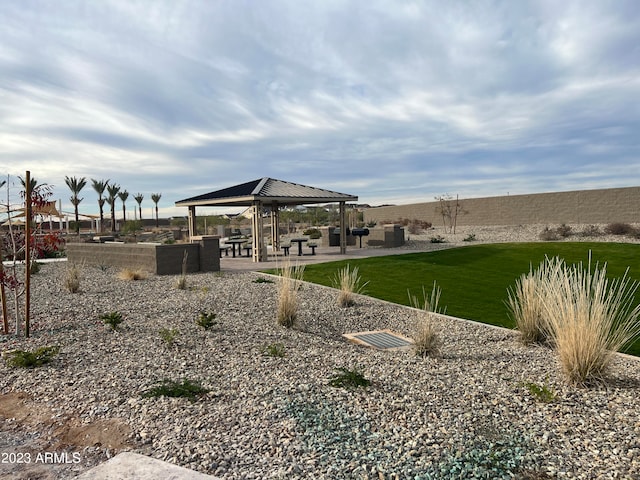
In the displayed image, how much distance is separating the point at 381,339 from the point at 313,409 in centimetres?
245

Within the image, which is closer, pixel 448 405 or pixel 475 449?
pixel 475 449

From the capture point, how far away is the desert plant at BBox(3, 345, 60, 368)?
4.12m

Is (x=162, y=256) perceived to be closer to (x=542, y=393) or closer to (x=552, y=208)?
(x=542, y=393)

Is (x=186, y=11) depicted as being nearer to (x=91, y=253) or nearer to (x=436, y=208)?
(x=91, y=253)

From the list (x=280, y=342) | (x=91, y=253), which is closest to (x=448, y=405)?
(x=280, y=342)

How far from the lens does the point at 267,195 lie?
13031 mm

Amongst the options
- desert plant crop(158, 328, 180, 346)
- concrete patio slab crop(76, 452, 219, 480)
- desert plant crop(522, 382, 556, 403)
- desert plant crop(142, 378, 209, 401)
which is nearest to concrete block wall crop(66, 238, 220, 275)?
desert plant crop(158, 328, 180, 346)

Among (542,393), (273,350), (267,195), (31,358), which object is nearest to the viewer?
(542,393)

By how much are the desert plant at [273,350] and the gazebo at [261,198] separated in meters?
8.58

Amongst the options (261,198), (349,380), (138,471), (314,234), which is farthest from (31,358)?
(314,234)

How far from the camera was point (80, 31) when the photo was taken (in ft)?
22.2

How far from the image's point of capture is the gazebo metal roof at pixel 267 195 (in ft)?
43.6

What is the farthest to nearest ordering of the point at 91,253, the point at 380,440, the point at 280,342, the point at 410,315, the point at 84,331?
the point at 91,253 < the point at 410,315 < the point at 84,331 < the point at 280,342 < the point at 380,440

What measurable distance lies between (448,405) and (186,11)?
6480 mm
